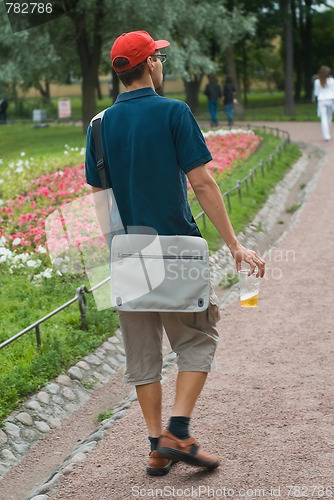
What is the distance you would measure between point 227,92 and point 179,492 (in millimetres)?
26219

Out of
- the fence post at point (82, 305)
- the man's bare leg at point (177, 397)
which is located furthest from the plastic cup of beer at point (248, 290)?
the fence post at point (82, 305)

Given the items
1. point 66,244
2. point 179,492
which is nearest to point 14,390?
point 179,492

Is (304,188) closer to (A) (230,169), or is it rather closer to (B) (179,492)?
(A) (230,169)

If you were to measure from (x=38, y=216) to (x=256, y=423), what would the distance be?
23.0 ft

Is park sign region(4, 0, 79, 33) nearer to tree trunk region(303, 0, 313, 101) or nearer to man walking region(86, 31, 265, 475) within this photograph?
man walking region(86, 31, 265, 475)

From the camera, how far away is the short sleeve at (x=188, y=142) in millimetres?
3654

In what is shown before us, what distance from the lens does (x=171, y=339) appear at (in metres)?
4.03

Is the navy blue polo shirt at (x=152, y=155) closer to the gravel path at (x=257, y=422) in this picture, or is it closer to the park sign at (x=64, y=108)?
the gravel path at (x=257, y=422)

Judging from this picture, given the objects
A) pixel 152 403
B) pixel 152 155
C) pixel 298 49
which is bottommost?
pixel 298 49

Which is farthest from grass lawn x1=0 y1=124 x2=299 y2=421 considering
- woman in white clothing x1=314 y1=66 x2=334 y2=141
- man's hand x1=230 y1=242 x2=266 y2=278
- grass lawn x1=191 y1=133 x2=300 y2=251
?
woman in white clothing x1=314 y1=66 x2=334 y2=141

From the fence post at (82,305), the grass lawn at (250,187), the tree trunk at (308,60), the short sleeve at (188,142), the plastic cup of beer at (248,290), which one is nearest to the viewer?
the short sleeve at (188,142)

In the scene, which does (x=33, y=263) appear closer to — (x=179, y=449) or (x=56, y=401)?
(x=56, y=401)

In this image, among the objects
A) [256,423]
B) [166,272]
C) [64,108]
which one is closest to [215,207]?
[166,272]

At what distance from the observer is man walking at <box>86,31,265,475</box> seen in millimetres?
3711
